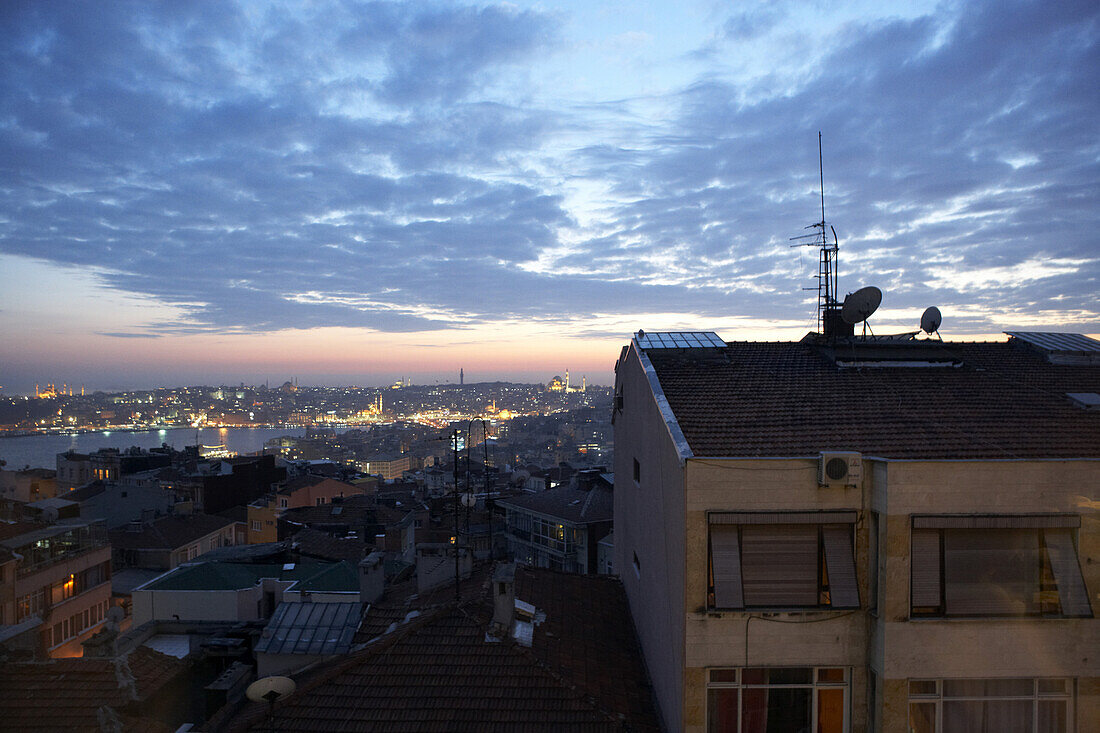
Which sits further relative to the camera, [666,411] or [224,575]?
[224,575]

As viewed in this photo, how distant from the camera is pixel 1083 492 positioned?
5.71m

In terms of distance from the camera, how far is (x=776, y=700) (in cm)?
591

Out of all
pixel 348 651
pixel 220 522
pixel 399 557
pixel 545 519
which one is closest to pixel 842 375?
pixel 348 651

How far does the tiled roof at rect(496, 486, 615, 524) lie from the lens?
81.5 ft

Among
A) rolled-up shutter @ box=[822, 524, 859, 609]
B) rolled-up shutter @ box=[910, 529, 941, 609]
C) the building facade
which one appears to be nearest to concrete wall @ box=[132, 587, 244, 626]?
the building facade

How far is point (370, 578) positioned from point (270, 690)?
370 centimetres

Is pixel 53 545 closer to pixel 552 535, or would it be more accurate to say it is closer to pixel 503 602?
pixel 503 602

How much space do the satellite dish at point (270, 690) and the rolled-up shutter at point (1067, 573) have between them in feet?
24.0

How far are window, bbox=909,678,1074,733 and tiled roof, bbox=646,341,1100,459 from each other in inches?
86.0

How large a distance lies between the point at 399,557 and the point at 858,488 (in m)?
15.1

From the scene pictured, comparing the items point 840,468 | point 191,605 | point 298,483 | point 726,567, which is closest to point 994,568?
point 840,468

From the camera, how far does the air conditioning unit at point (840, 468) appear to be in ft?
18.7

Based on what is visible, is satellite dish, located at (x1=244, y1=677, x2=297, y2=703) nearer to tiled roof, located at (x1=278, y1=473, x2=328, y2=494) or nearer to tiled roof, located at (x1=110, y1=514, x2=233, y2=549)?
tiled roof, located at (x1=110, y1=514, x2=233, y2=549)

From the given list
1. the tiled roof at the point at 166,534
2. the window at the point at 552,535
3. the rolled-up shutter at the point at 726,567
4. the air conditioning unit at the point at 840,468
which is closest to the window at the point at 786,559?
the rolled-up shutter at the point at 726,567
